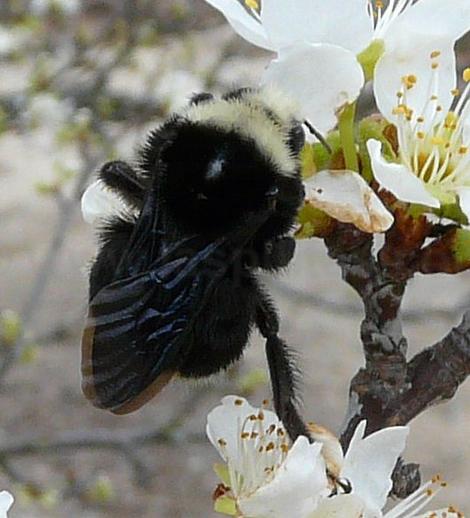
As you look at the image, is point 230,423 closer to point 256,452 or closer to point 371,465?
point 256,452

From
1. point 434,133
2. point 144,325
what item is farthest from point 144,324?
point 434,133

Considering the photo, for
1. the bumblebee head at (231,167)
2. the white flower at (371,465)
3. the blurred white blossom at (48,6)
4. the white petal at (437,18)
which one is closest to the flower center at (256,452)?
the white flower at (371,465)

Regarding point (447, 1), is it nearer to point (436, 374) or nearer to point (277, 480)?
point (436, 374)

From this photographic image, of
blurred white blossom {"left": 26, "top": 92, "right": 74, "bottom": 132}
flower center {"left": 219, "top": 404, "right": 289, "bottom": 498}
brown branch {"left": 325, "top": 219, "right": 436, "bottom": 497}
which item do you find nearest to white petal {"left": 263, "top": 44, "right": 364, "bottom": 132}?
brown branch {"left": 325, "top": 219, "right": 436, "bottom": 497}

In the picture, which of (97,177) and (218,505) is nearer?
(218,505)

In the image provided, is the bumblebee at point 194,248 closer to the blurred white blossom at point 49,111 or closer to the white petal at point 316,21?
the white petal at point 316,21

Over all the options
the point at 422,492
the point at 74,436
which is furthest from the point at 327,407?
the point at 422,492

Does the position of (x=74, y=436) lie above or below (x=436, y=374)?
above
